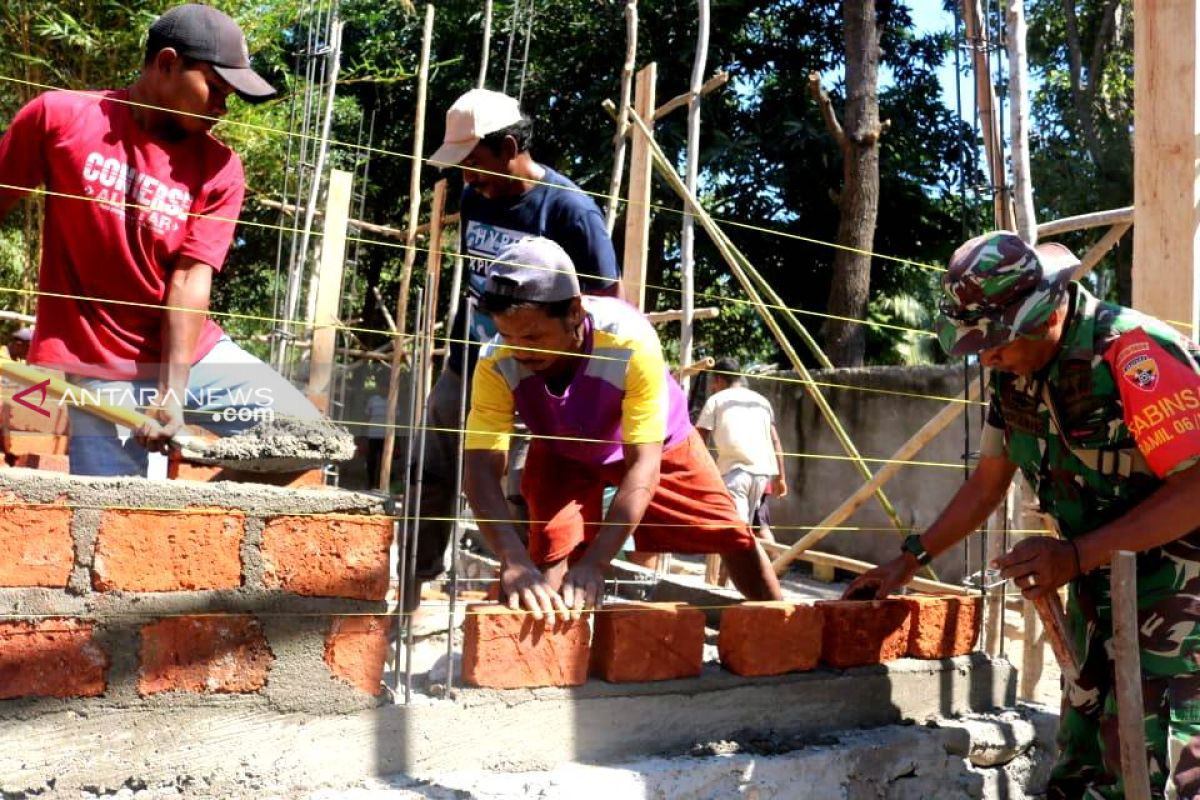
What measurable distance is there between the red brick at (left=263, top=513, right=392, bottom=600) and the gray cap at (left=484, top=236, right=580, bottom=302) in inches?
25.3

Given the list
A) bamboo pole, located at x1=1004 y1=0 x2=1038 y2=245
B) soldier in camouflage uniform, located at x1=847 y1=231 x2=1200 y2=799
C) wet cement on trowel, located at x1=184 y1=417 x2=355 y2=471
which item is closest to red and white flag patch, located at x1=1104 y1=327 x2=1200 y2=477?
soldier in camouflage uniform, located at x1=847 y1=231 x2=1200 y2=799

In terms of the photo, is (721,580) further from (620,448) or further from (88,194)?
(88,194)

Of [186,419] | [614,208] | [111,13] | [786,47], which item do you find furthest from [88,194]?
[786,47]

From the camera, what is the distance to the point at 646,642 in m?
3.08

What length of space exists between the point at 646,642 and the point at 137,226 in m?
1.62

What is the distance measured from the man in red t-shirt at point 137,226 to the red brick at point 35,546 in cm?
36

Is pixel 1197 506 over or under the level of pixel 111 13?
under

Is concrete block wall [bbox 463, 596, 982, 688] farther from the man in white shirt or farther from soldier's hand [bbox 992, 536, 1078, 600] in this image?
the man in white shirt

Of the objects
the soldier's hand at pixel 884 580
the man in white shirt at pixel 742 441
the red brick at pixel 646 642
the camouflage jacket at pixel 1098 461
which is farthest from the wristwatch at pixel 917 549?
the man in white shirt at pixel 742 441

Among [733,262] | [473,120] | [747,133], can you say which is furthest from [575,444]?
[747,133]

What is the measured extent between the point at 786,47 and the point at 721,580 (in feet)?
42.0

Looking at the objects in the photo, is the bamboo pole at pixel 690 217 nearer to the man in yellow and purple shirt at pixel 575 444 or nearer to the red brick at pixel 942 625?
the red brick at pixel 942 625

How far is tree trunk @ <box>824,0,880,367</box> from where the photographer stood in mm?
13539

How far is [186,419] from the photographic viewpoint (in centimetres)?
296
